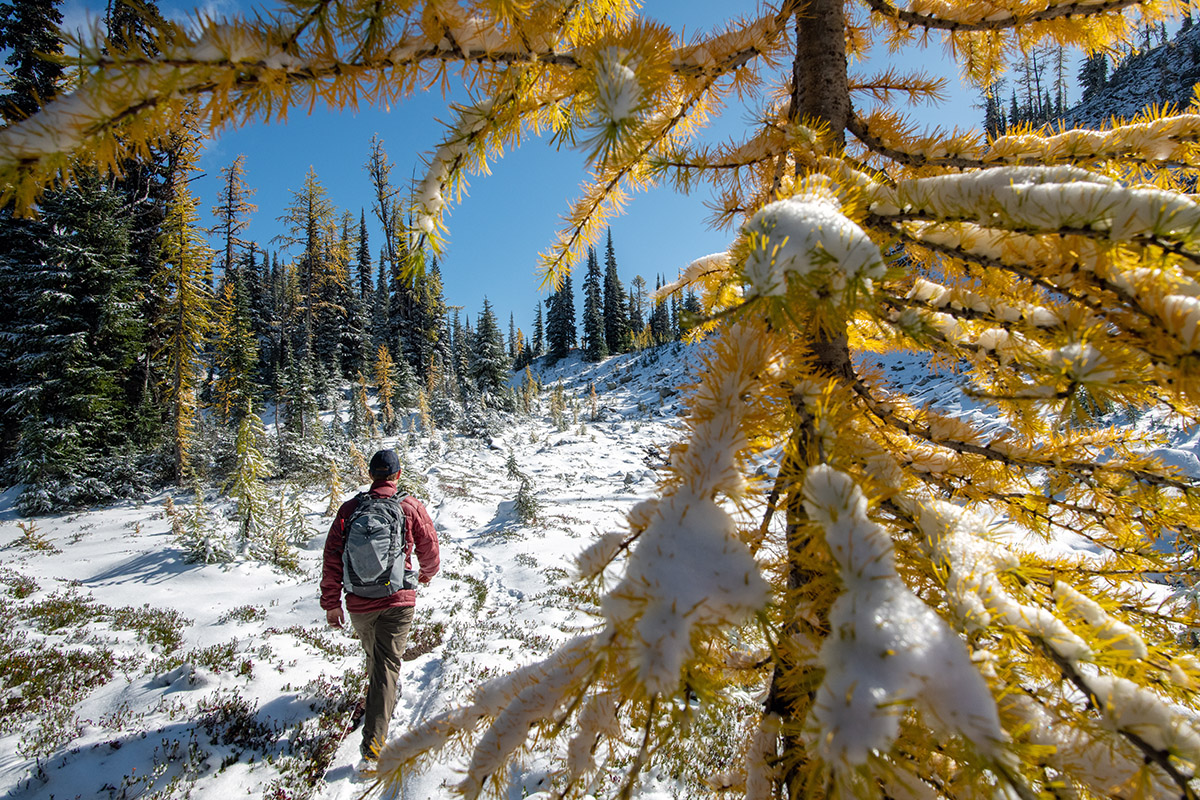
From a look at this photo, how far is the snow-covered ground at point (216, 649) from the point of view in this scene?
3447 mm

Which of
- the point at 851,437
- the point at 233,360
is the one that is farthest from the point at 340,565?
the point at 233,360

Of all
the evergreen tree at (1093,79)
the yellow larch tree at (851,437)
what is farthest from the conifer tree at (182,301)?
the evergreen tree at (1093,79)

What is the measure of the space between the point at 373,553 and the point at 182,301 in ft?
59.8

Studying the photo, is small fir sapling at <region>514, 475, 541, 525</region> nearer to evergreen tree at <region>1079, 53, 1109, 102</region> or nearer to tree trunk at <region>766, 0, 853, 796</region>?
tree trunk at <region>766, 0, 853, 796</region>

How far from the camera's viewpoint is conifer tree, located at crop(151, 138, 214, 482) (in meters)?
15.4

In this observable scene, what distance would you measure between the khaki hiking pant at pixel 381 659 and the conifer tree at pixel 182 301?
55.8 feet

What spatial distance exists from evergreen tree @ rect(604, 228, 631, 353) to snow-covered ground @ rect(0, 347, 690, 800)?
4069 cm

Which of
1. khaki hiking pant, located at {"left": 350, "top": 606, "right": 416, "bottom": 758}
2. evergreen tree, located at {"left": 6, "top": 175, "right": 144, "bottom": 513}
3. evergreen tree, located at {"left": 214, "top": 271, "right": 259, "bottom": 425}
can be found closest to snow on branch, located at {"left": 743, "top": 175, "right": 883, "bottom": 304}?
khaki hiking pant, located at {"left": 350, "top": 606, "right": 416, "bottom": 758}

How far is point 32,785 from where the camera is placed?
3.17m

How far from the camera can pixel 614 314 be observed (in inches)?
2045

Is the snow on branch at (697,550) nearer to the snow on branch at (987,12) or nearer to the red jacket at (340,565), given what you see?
the snow on branch at (987,12)

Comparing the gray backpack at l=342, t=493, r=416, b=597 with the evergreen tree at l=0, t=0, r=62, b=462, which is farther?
the evergreen tree at l=0, t=0, r=62, b=462

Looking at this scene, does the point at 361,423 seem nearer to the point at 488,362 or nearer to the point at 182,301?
the point at 182,301

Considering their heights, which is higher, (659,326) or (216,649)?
(659,326)
